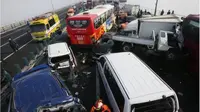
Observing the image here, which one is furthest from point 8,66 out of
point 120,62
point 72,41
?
point 120,62

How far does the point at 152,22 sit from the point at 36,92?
974cm

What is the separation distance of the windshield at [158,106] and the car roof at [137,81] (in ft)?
0.91

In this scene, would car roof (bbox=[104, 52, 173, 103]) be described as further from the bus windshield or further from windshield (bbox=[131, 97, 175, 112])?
the bus windshield

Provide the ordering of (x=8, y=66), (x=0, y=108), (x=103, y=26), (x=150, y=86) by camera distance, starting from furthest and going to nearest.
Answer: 1. (x=103, y=26)
2. (x=8, y=66)
3. (x=0, y=108)
4. (x=150, y=86)

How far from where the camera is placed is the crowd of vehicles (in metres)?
4.94

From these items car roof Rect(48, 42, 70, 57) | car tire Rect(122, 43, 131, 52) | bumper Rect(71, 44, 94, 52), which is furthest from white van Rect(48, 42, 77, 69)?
car tire Rect(122, 43, 131, 52)

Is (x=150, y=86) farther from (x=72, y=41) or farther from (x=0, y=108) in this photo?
(x=72, y=41)

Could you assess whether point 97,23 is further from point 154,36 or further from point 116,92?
point 116,92

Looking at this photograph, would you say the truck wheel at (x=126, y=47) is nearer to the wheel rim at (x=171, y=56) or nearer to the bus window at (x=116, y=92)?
the wheel rim at (x=171, y=56)

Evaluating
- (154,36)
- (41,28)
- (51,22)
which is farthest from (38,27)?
(154,36)

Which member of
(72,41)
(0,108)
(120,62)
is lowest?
(0,108)

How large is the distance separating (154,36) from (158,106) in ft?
22.7

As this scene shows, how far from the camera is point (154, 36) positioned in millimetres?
11000

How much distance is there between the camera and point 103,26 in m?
15.8
